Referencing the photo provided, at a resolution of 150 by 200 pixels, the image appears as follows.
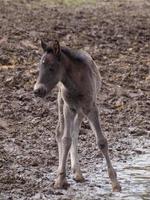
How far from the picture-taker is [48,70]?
8.53m

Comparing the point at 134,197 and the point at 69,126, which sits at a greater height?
the point at 69,126

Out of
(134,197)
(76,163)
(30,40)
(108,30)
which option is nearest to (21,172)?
(76,163)

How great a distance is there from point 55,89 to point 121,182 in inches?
162

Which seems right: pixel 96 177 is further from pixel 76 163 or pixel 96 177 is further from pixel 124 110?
pixel 124 110

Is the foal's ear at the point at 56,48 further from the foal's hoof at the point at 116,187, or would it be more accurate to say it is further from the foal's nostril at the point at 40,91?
the foal's hoof at the point at 116,187

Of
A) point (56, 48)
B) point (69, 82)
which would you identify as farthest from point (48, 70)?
point (69, 82)

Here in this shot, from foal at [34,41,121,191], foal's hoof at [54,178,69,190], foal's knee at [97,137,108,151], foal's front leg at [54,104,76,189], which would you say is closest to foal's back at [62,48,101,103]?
foal at [34,41,121,191]

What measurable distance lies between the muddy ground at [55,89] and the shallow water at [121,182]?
204 millimetres

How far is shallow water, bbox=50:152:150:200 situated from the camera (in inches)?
349

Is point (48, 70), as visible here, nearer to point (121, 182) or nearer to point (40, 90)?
point (40, 90)

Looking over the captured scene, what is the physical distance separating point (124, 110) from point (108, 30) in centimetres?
576

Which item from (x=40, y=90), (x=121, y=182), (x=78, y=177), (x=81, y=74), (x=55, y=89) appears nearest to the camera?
(x=40, y=90)

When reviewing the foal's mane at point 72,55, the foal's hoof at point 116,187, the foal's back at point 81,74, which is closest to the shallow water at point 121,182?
the foal's hoof at point 116,187

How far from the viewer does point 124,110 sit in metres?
13.2
